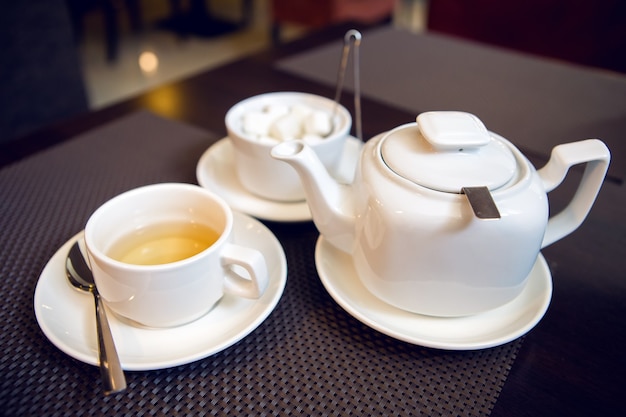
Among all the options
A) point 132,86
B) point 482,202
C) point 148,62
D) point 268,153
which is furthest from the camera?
point 148,62

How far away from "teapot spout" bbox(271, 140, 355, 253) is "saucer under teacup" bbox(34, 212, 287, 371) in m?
0.06

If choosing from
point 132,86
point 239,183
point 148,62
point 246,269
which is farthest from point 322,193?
point 148,62

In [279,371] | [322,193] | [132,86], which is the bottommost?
[132,86]

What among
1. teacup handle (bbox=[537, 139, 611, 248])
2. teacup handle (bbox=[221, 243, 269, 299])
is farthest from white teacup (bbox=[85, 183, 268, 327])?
teacup handle (bbox=[537, 139, 611, 248])

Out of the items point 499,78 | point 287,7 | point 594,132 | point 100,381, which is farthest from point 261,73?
point 287,7

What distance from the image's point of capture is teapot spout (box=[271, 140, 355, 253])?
0.43 meters

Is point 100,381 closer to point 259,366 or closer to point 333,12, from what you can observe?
point 259,366

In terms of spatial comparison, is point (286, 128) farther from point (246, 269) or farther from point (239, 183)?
point (246, 269)

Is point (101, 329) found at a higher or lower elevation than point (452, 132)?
lower

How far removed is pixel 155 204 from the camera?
0.47 meters

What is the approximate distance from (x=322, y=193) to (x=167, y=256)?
6.0 inches

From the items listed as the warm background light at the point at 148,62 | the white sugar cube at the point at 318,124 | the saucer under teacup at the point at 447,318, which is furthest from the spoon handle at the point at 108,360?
the warm background light at the point at 148,62

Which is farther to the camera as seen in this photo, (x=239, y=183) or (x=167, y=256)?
(x=239, y=183)

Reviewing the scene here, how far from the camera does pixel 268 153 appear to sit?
0.54m
